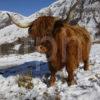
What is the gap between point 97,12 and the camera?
5016 centimetres

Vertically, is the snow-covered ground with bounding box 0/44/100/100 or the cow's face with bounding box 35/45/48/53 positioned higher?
the cow's face with bounding box 35/45/48/53

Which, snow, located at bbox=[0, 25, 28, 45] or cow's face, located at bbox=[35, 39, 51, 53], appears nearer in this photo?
cow's face, located at bbox=[35, 39, 51, 53]

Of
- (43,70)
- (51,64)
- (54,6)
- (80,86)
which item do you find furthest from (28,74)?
(54,6)

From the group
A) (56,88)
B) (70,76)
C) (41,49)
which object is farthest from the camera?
(70,76)

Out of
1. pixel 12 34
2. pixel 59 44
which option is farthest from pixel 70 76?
pixel 12 34

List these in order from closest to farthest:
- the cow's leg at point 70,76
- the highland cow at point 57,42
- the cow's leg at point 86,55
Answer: the highland cow at point 57,42 < the cow's leg at point 70,76 < the cow's leg at point 86,55

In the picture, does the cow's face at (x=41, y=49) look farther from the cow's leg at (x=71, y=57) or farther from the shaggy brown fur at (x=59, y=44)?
the cow's leg at (x=71, y=57)

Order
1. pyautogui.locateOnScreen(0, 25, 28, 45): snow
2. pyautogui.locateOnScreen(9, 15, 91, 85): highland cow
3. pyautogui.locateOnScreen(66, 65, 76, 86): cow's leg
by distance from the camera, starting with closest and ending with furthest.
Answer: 1. pyautogui.locateOnScreen(9, 15, 91, 85): highland cow
2. pyautogui.locateOnScreen(66, 65, 76, 86): cow's leg
3. pyautogui.locateOnScreen(0, 25, 28, 45): snow

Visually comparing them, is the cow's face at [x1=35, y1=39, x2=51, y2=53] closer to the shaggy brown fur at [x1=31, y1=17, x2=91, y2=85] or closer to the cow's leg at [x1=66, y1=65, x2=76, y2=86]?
the shaggy brown fur at [x1=31, y1=17, x2=91, y2=85]

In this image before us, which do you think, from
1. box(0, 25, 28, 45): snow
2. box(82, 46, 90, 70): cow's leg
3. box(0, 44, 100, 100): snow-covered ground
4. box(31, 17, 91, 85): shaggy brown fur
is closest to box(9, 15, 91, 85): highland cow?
box(31, 17, 91, 85): shaggy brown fur

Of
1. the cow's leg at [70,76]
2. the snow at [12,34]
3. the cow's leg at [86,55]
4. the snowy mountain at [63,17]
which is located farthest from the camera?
the snow at [12,34]

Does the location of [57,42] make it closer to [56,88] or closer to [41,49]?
[41,49]

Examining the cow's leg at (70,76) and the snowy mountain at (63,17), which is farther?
the snowy mountain at (63,17)

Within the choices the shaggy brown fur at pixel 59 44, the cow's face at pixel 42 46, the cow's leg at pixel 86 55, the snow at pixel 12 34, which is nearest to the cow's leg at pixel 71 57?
the shaggy brown fur at pixel 59 44
